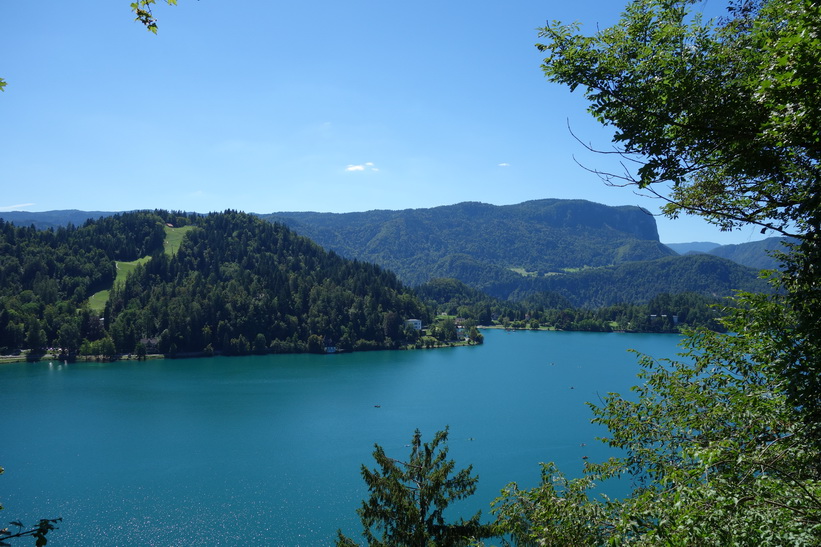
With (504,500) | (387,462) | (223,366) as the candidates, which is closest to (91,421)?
(223,366)

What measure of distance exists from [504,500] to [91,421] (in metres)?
47.6

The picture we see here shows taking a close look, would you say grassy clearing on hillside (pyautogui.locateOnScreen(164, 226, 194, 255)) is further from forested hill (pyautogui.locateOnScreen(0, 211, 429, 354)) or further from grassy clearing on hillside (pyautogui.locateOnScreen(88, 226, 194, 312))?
forested hill (pyautogui.locateOnScreen(0, 211, 429, 354))

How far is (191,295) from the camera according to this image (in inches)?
3939

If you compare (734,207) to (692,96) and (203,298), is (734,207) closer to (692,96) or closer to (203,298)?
(692,96)

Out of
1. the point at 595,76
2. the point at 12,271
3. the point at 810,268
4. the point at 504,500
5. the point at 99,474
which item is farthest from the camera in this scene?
the point at 12,271

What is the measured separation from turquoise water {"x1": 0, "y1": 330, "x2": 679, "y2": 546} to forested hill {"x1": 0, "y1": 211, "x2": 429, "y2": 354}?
36.9 feet

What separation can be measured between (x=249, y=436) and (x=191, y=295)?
65.5m

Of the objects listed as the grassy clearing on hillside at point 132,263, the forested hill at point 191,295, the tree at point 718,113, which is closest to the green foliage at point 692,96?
the tree at point 718,113

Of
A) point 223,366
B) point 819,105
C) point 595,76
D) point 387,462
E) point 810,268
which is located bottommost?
point 223,366

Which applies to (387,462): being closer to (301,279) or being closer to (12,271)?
(301,279)

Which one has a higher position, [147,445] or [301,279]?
[301,279]

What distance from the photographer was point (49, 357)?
80.0 meters

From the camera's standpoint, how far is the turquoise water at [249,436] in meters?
27.0

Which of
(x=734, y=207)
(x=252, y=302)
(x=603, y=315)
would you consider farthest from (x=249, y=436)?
(x=603, y=315)
